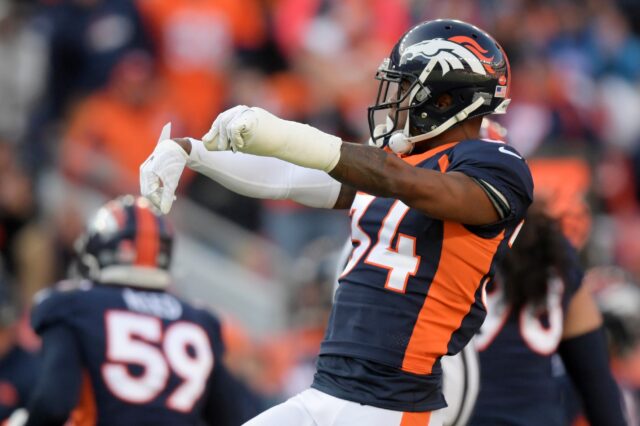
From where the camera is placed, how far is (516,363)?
14.7ft

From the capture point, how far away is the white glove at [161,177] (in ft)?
11.0

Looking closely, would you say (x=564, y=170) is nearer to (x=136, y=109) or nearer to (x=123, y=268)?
(x=136, y=109)

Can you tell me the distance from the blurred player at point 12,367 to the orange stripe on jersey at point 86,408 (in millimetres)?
1157

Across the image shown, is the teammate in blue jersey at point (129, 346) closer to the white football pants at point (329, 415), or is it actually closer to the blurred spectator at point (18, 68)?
the white football pants at point (329, 415)

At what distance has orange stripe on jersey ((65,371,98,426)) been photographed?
4738 mm

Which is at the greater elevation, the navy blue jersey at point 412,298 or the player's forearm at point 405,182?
Result: the player's forearm at point 405,182

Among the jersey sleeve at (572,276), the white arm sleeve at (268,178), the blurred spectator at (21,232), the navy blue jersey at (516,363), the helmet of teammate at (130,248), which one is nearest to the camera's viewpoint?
the white arm sleeve at (268,178)

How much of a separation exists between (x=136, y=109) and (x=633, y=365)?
14.4 ft

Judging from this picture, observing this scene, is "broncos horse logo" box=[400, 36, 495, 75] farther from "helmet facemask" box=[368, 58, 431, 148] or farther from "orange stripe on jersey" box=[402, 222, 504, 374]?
"orange stripe on jersey" box=[402, 222, 504, 374]

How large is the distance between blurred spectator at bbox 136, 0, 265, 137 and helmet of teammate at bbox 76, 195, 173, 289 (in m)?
4.59

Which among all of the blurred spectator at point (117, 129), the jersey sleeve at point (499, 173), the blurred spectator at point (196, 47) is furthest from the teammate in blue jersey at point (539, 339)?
the blurred spectator at point (196, 47)

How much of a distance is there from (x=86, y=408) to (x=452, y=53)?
2076 millimetres

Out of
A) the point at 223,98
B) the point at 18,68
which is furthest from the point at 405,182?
the point at 18,68

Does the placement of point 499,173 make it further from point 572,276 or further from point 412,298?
point 572,276
